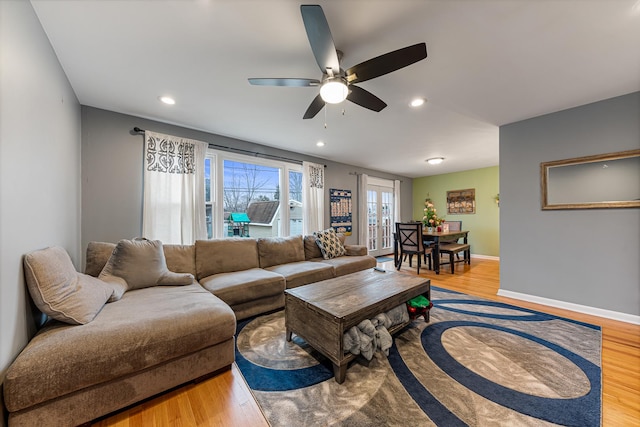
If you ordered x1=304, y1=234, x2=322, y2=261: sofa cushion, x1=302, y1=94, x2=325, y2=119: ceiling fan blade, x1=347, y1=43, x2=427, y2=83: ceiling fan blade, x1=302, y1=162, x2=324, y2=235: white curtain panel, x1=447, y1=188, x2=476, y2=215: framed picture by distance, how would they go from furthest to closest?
x1=447, y1=188, x2=476, y2=215: framed picture → x1=302, y1=162, x2=324, y2=235: white curtain panel → x1=304, y1=234, x2=322, y2=261: sofa cushion → x1=302, y1=94, x2=325, y2=119: ceiling fan blade → x1=347, y1=43, x2=427, y2=83: ceiling fan blade

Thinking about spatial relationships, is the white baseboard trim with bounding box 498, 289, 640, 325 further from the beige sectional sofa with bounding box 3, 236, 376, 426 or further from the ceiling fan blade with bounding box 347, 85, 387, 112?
the beige sectional sofa with bounding box 3, 236, 376, 426

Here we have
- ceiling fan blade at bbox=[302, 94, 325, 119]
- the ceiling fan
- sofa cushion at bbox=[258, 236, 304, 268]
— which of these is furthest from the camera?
sofa cushion at bbox=[258, 236, 304, 268]

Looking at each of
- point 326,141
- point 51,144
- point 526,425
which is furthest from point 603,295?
point 51,144

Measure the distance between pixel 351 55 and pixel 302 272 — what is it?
2.36 meters

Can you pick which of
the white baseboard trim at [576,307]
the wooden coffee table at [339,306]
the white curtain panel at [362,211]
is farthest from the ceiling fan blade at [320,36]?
the white curtain panel at [362,211]

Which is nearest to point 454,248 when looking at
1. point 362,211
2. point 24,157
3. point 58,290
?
point 362,211

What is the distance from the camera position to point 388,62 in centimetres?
148

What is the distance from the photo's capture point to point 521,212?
3115 mm

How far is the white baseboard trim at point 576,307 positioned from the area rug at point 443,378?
46cm

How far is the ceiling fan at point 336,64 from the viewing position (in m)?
1.24

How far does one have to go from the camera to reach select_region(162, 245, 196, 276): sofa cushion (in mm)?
2559

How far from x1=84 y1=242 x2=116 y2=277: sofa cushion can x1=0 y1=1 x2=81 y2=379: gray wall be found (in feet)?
0.92

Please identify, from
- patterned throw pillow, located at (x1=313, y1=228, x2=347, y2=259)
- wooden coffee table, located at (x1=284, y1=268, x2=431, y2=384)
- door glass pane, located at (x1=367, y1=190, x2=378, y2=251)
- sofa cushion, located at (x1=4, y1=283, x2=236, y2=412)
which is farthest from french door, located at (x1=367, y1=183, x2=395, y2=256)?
sofa cushion, located at (x1=4, y1=283, x2=236, y2=412)

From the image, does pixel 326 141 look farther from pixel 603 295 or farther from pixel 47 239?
pixel 603 295
